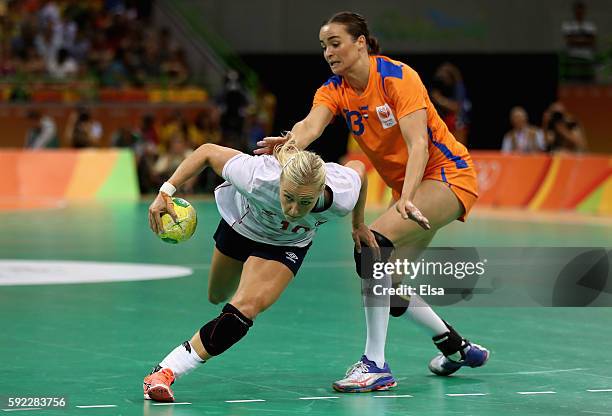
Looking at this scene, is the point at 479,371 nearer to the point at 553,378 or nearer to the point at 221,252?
the point at 553,378

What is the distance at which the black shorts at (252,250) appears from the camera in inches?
308

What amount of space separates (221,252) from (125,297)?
415cm

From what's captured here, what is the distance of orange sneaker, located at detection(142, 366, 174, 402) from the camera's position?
24.0 ft

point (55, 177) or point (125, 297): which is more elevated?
point (125, 297)

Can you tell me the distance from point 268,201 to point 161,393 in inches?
48.5

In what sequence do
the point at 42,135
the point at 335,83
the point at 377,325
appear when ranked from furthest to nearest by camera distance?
the point at 42,135 → the point at 335,83 → the point at 377,325

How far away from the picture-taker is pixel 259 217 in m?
7.82

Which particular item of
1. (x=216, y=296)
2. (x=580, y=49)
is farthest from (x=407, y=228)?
(x=580, y=49)

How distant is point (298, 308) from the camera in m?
11.6

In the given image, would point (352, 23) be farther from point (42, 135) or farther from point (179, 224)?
point (42, 135)

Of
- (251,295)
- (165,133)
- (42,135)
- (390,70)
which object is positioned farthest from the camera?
(165,133)

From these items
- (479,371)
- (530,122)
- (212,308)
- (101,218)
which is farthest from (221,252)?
(530,122)

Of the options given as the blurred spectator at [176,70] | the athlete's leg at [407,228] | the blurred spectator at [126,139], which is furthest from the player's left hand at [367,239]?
the blurred spectator at [176,70]

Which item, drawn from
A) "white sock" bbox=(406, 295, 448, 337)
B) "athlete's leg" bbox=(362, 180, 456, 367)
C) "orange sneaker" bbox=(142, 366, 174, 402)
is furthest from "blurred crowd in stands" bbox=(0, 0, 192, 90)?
"orange sneaker" bbox=(142, 366, 174, 402)
